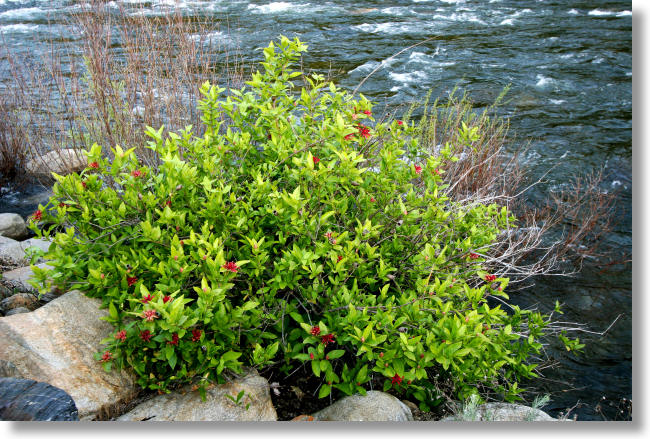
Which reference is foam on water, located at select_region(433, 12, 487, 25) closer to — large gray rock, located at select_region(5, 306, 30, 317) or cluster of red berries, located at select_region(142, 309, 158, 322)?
large gray rock, located at select_region(5, 306, 30, 317)

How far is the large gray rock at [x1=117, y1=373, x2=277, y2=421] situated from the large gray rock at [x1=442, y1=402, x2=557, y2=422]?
28.2 inches

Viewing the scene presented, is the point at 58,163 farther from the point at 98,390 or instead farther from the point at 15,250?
the point at 98,390

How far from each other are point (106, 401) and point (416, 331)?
1157mm

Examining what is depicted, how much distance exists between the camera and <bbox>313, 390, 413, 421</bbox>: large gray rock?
69.9 inches

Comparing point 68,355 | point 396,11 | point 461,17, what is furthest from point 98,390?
point 396,11

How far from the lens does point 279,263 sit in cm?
183

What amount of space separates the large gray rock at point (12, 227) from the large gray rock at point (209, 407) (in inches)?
95.2

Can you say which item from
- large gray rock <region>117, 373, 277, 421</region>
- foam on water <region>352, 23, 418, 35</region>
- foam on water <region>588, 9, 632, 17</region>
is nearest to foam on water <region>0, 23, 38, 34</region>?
foam on water <region>352, 23, 418, 35</region>

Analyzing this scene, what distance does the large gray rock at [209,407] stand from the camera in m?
1.72

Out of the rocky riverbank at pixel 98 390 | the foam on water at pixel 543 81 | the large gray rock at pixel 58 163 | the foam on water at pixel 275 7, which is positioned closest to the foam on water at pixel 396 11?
the foam on water at pixel 275 7

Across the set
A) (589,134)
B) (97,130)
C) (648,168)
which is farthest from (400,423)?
(589,134)

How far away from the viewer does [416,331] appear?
6.04ft

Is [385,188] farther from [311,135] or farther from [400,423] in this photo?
[400,423]

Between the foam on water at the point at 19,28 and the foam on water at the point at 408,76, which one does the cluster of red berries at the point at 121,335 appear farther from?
the foam on water at the point at 19,28
